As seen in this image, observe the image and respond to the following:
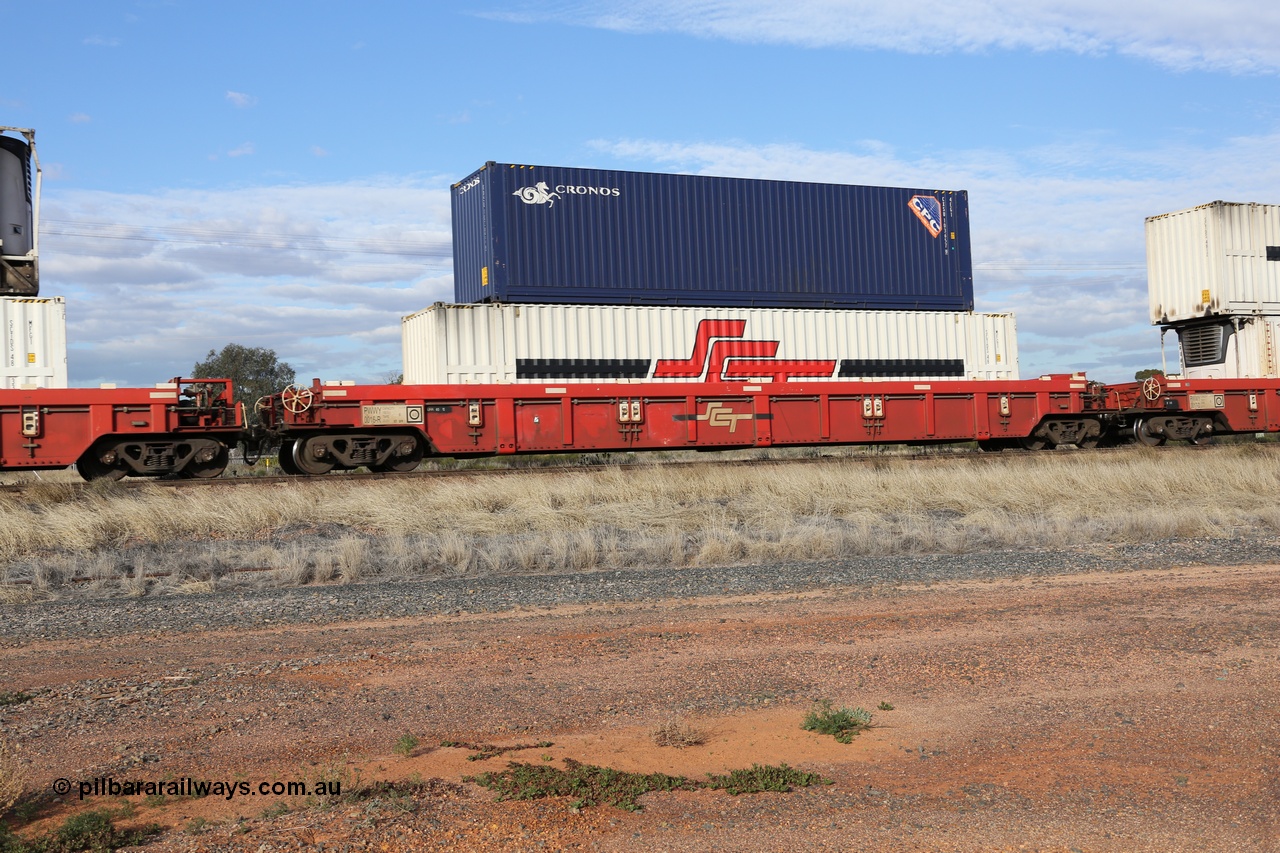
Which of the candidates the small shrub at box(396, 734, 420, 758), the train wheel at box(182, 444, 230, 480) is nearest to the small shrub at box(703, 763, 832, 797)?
the small shrub at box(396, 734, 420, 758)

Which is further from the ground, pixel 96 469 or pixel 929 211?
pixel 929 211

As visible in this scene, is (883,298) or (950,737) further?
(883,298)

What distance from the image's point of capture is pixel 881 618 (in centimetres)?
683

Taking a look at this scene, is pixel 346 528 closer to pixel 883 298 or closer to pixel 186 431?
pixel 186 431

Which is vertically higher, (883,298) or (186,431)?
(883,298)

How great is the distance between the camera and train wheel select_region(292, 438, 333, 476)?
16312 millimetres

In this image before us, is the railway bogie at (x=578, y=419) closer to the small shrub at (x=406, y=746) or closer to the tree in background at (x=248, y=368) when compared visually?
the small shrub at (x=406, y=746)

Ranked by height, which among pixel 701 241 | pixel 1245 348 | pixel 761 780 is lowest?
pixel 761 780

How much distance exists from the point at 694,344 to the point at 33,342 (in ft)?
37.3

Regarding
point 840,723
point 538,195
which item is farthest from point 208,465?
point 840,723

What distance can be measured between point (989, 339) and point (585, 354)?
9.28m

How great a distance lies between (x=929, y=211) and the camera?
75.6ft

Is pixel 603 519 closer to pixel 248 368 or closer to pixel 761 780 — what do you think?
pixel 761 780

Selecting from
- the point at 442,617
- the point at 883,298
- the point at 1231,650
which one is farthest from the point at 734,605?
the point at 883,298
